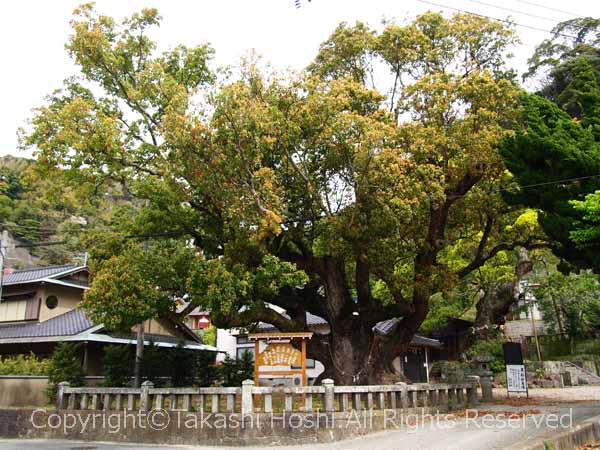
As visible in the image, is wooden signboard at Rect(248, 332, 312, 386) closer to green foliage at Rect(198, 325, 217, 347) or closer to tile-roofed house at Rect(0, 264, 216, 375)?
tile-roofed house at Rect(0, 264, 216, 375)

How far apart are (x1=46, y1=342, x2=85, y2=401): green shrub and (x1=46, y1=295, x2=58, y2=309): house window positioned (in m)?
5.60

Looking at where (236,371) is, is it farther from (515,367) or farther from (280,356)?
(515,367)

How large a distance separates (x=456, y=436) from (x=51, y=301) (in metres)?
19.5

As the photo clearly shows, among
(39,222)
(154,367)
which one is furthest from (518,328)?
(39,222)

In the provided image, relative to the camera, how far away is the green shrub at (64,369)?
59.0 ft

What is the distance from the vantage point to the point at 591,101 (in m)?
15.1

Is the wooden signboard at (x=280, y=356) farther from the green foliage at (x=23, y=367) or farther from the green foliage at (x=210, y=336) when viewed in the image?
the green foliage at (x=210, y=336)

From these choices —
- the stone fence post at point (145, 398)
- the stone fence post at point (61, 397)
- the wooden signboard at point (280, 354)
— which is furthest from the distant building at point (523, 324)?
the stone fence post at point (61, 397)

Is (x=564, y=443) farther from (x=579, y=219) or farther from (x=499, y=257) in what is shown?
(x=499, y=257)

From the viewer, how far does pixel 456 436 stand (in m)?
11.7

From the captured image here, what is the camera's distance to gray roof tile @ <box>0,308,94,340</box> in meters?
20.9

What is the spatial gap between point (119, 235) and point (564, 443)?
14.3 metres

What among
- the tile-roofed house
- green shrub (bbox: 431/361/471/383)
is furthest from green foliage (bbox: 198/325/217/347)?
green shrub (bbox: 431/361/471/383)

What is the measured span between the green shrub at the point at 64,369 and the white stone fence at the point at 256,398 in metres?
2.52
